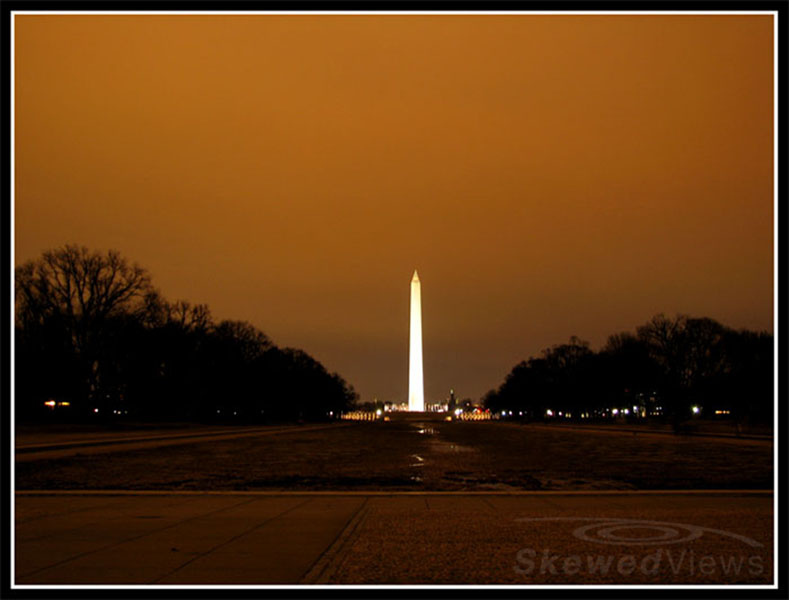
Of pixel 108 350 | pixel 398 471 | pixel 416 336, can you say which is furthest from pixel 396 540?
pixel 416 336

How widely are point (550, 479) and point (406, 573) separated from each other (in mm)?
12691

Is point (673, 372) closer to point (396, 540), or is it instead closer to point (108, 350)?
point (108, 350)

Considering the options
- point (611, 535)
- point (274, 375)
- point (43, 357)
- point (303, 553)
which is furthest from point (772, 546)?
point (274, 375)

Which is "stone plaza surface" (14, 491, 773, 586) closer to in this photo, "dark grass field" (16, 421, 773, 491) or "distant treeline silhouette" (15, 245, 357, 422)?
"dark grass field" (16, 421, 773, 491)

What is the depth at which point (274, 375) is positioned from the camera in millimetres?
121125

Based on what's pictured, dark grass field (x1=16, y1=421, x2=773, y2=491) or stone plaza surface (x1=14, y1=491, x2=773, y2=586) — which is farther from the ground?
stone plaza surface (x1=14, y1=491, x2=773, y2=586)

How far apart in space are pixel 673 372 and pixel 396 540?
91.5 m

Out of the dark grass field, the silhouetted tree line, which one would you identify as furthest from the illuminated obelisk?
the dark grass field

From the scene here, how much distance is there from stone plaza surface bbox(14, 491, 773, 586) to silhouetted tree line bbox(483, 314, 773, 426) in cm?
4932

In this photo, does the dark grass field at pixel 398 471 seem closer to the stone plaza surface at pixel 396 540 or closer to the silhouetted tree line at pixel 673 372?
the stone plaza surface at pixel 396 540

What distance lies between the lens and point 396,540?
11.3 m

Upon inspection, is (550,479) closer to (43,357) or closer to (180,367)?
(43,357)

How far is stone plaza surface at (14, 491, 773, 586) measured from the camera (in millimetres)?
9156

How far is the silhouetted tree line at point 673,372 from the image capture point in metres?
65.9
